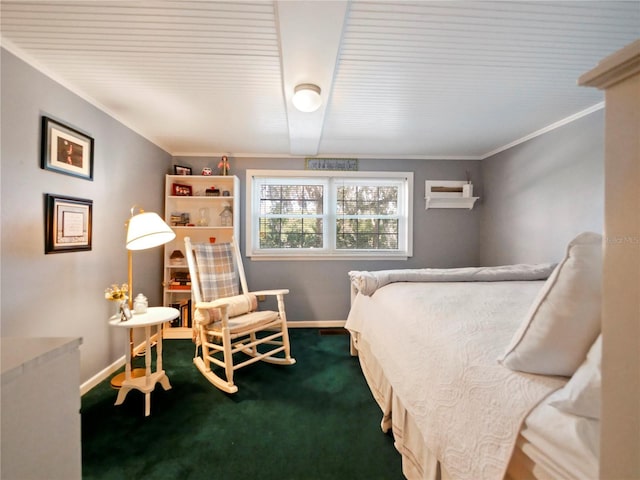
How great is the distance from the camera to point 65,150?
71.6 inches

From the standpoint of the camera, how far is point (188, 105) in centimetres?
217

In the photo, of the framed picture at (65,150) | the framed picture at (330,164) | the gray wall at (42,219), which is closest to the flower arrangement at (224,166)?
the gray wall at (42,219)

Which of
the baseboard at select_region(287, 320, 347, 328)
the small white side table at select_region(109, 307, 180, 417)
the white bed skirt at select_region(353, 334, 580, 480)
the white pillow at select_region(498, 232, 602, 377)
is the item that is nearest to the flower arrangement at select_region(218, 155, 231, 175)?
the small white side table at select_region(109, 307, 180, 417)

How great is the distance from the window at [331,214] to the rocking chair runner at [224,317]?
765mm

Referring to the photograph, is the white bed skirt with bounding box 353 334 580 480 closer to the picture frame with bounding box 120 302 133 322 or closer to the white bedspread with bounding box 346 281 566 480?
the white bedspread with bounding box 346 281 566 480

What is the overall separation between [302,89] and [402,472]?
7.11 feet

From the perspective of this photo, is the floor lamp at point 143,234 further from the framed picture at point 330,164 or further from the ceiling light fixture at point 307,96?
the framed picture at point 330,164

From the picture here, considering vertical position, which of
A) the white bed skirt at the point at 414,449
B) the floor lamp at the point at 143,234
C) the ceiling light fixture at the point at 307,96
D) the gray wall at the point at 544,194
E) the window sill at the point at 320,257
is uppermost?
the ceiling light fixture at the point at 307,96

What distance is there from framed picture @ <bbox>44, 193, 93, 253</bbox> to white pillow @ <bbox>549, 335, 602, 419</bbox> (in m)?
2.47

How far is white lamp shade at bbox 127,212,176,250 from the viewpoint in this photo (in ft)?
6.16

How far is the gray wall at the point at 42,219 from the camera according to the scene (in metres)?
1.49

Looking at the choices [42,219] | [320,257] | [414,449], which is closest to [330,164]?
[320,257]

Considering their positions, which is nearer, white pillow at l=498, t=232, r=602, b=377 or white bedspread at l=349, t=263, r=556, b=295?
white pillow at l=498, t=232, r=602, b=377

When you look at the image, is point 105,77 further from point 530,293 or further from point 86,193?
point 530,293
